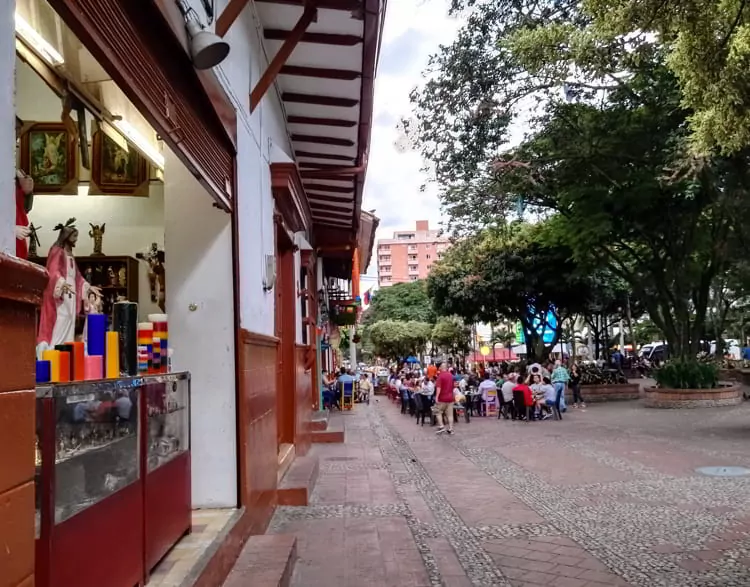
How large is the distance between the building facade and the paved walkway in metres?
0.88

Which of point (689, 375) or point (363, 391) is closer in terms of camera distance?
point (689, 375)

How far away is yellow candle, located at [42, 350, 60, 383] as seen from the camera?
2.96 meters

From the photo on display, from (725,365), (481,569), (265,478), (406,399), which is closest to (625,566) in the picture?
(481,569)

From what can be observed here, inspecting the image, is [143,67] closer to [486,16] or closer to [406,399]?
[486,16]

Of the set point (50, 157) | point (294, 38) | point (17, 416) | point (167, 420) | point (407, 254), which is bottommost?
point (167, 420)

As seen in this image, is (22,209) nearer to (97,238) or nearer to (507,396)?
(97,238)

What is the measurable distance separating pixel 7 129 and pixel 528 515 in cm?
639

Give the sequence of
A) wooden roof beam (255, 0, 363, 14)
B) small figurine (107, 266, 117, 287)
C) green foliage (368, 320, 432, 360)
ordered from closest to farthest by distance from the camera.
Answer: wooden roof beam (255, 0, 363, 14) → small figurine (107, 266, 117, 287) → green foliage (368, 320, 432, 360)

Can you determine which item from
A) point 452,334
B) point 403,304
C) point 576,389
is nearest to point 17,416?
point 576,389

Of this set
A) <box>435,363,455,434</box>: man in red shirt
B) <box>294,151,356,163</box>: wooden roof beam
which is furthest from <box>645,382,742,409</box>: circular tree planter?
<box>294,151,356,163</box>: wooden roof beam

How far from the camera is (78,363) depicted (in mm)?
3191

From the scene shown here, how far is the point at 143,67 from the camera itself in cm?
335

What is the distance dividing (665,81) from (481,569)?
13.4 metres

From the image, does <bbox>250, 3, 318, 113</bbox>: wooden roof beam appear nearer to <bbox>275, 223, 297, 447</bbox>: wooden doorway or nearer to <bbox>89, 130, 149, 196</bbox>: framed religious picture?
<bbox>89, 130, 149, 196</bbox>: framed religious picture
